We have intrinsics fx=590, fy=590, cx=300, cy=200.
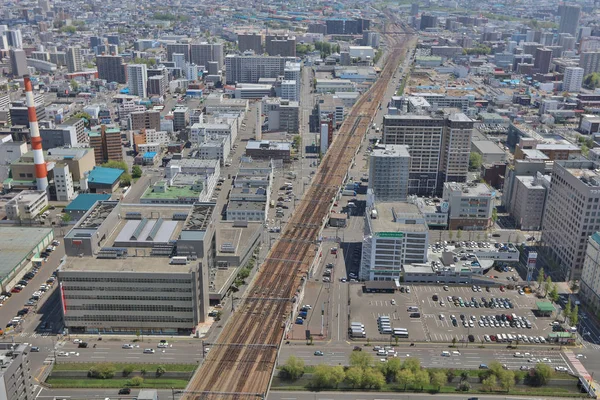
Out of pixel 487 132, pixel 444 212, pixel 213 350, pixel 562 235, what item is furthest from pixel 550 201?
pixel 487 132

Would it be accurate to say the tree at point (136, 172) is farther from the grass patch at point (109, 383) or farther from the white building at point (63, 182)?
the grass patch at point (109, 383)

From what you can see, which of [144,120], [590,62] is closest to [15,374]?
[144,120]

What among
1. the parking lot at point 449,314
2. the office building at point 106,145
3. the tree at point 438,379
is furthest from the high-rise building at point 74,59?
the tree at point 438,379

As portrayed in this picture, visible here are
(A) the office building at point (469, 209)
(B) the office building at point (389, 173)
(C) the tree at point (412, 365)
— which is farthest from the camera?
(B) the office building at point (389, 173)

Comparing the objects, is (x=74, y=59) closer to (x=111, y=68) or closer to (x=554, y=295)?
(x=111, y=68)

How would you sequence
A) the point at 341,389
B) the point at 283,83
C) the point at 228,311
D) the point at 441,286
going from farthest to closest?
the point at 283,83, the point at 441,286, the point at 228,311, the point at 341,389

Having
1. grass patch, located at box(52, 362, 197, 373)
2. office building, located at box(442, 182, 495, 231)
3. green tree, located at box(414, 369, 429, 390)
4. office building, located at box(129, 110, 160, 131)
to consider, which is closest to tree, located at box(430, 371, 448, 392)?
green tree, located at box(414, 369, 429, 390)

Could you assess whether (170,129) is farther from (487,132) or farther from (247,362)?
(247,362)
